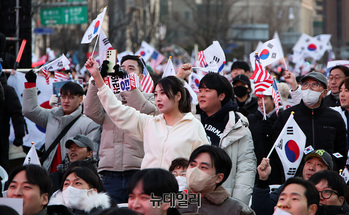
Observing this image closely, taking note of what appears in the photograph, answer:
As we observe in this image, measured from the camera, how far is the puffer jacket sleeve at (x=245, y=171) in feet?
20.2

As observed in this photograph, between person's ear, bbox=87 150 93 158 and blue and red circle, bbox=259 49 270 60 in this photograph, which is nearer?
person's ear, bbox=87 150 93 158

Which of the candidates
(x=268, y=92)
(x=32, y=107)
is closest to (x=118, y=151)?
(x=32, y=107)

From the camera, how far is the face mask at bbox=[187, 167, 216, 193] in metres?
5.14

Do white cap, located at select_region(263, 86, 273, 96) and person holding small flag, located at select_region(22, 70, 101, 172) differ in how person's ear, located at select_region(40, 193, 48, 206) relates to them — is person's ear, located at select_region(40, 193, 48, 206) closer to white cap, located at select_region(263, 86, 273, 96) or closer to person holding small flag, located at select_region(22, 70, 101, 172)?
person holding small flag, located at select_region(22, 70, 101, 172)

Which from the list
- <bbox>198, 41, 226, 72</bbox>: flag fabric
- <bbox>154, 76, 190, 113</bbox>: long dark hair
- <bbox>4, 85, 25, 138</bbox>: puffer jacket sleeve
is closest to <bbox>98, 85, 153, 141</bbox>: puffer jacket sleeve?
<bbox>154, 76, 190, 113</bbox>: long dark hair

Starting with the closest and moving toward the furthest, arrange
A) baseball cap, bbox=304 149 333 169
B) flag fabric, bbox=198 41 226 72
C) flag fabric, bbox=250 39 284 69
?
baseball cap, bbox=304 149 333 169, flag fabric, bbox=250 39 284 69, flag fabric, bbox=198 41 226 72

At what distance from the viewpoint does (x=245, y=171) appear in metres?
6.32

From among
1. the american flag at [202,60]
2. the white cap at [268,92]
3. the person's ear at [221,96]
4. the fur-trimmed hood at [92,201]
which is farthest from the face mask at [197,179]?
the american flag at [202,60]

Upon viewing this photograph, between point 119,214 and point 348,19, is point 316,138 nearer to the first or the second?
point 119,214

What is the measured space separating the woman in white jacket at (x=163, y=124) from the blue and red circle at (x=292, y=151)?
132cm

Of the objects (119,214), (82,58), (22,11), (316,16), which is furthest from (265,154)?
(316,16)

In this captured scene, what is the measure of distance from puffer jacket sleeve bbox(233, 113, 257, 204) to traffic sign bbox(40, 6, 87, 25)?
14.3m

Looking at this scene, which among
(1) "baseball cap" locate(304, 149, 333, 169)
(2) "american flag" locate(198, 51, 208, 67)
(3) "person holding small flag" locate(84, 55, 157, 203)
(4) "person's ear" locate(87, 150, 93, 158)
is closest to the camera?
(1) "baseball cap" locate(304, 149, 333, 169)

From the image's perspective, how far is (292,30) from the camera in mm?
79250
